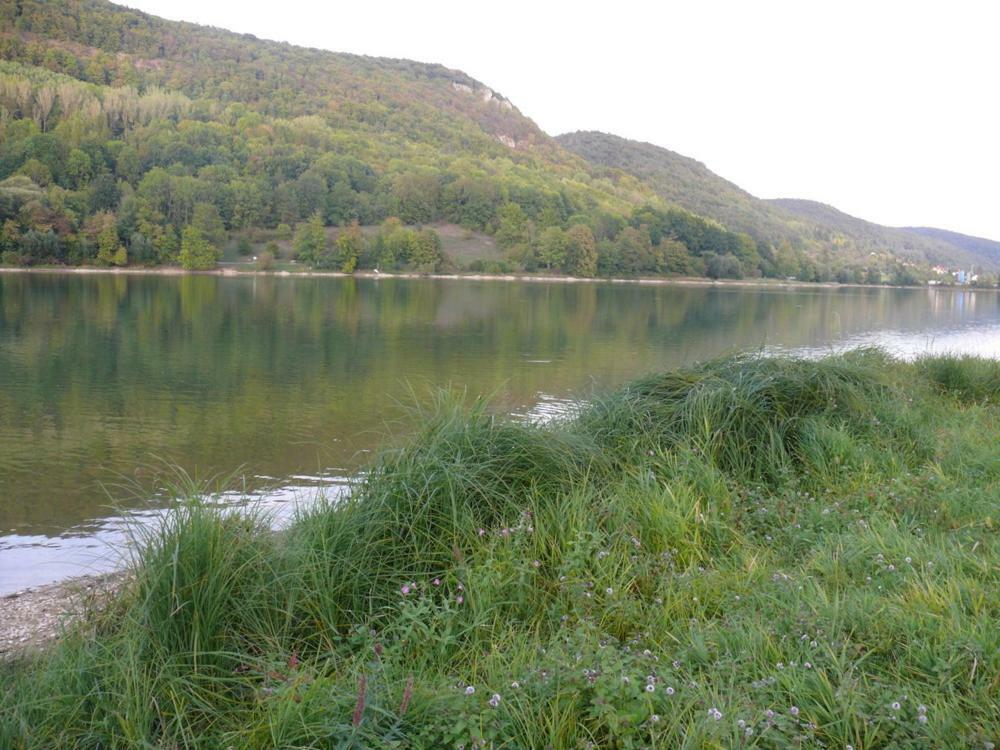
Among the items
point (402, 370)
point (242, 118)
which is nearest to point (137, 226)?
point (242, 118)

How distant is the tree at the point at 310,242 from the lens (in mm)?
107438

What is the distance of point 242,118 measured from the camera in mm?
149750

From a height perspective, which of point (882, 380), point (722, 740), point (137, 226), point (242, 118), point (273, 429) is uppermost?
point (242, 118)

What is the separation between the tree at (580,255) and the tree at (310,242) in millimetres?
36656


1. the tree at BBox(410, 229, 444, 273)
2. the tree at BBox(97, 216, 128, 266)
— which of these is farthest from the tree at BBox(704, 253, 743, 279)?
the tree at BBox(97, 216, 128, 266)

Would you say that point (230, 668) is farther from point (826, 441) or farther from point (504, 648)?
point (826, 441)

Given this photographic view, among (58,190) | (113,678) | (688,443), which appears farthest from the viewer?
(58,190)

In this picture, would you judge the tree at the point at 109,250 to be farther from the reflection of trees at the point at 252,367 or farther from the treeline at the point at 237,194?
the reflection of trees at the point at 252,367

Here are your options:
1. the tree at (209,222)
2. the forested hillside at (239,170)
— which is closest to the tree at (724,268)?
the forested hillside at (239,170)

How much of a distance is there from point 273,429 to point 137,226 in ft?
326

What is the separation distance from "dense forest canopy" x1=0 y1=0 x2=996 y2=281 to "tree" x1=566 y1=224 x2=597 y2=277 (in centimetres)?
31

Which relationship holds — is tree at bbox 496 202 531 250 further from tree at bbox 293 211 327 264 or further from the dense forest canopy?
Answer: tree at bbox 293 211 327 264

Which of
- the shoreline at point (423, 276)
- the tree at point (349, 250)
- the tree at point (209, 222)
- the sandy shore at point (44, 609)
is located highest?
the tree at point (209, 222)

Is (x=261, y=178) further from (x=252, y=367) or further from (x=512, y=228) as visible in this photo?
(x=252, y=367)
